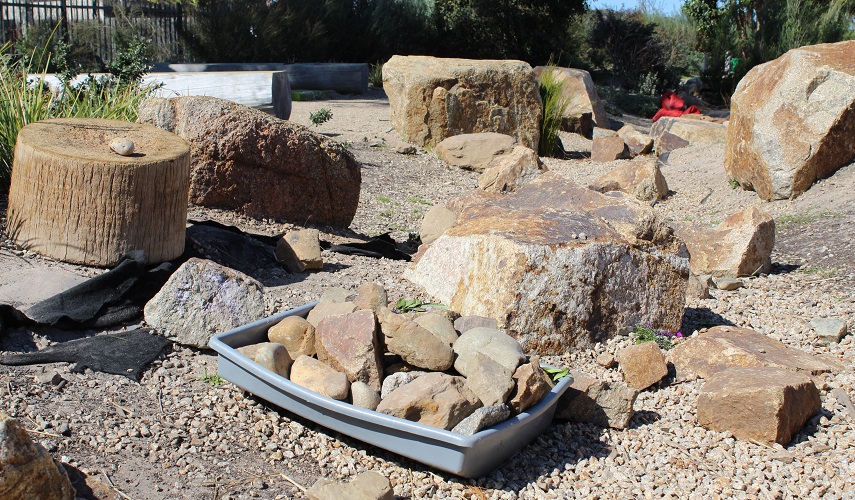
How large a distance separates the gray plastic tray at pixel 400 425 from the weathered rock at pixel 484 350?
0.20 metres

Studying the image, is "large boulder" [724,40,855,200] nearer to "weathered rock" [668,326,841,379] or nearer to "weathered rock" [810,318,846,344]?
"weathered rock" [810,318,846,344]

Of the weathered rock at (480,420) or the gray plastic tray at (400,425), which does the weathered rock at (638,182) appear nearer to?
the gray plastic tray at (400,425)

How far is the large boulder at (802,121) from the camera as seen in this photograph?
23.1ft

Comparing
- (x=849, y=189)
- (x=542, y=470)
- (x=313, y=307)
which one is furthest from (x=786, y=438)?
(x=849, y=189)

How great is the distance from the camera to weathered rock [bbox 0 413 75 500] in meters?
1.85

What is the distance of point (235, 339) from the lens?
320 cm

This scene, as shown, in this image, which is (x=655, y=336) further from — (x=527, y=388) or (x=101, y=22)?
(x=101, y=22)

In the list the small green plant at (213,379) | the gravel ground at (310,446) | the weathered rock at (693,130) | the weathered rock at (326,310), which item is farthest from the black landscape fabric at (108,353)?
the weathered rock at (693,130)

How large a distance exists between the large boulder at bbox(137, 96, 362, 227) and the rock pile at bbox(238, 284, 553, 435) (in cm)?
222

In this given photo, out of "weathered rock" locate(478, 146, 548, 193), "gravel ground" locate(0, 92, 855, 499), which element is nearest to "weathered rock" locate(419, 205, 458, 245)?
"gravel ground" locate(0, 92, 855, 499)

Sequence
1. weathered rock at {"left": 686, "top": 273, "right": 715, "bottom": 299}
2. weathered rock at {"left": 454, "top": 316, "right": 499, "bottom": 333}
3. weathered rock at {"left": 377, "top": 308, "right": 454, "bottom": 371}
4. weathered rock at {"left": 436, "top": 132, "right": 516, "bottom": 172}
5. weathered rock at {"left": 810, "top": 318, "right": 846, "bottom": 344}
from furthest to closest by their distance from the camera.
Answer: weathered rock at {"left": 436, "top": 132, "right": 516, "bottom": 172} → weathered rock at {"left": 686, "top": 273, "right": 715, "bottom": 299} → weathered rock at {"left": 810, "top": 318, "right": 846, "bottom": 344} → weathered rock at {"left": 454, "top": 316, "right": 499, "bottom": 333} → weathered rock at {"left": 377, "top": 308, "right": 454, "bottom": 371}

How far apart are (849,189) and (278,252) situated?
5122mm

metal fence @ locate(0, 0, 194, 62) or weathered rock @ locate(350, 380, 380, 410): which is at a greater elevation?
metal fence @ locate(0, 0, 194, 62)

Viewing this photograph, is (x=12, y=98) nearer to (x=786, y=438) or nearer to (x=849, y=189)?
(x=786, y=438)
